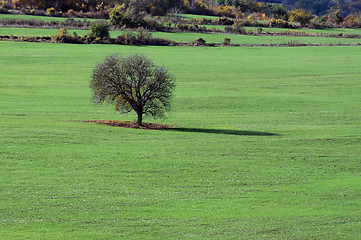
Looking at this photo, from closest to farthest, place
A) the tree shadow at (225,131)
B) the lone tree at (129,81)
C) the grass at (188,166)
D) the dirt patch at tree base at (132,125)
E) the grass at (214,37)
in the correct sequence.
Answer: the grass at (188,166), the tree shadow at (225,131), the lone tree at (129,81), the dirt patch at tree base at (132,125), the grass at (214,37)

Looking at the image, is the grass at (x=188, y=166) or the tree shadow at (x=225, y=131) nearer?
the grass at (x=188, y=166)

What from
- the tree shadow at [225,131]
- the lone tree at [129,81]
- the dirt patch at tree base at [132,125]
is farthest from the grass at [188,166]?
the lone tree at [129,81]

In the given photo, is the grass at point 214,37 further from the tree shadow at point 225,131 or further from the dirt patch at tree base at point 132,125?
the tree shadow at point 225,131

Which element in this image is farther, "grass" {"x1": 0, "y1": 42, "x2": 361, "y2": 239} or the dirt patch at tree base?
the dirt patch at tree base

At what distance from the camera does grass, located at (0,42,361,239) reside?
1984cm

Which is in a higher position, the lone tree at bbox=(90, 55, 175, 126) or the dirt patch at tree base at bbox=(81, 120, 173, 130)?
the lone tree at bbox=(90, 55, 175, 126)

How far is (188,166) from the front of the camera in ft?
90.2

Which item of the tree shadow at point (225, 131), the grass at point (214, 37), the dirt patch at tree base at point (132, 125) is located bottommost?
the dirt patch at tree base at point (132, 125)

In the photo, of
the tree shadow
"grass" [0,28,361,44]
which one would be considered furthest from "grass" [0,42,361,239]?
"grass" [0,28,361,44]

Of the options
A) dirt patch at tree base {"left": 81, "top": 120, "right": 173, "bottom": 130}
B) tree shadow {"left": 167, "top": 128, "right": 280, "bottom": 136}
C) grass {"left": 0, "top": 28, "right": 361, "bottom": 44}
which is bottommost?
dirt patch at tree base {"left": 81, "top": 120, "right": 173, "bottom": 130}

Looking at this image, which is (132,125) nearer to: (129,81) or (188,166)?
(129,81)

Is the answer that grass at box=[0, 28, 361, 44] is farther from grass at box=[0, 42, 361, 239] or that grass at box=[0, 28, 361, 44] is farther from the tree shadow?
Answer: the tree shadow

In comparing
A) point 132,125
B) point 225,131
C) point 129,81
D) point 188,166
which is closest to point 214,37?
point 132,125

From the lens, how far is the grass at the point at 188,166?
19.8 meters
